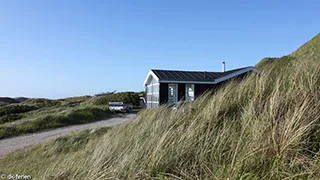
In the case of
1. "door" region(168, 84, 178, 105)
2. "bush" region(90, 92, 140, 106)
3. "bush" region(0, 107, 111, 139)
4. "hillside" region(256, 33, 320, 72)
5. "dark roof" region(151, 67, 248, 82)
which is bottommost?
"bush" region(0, 107, 111, 139)

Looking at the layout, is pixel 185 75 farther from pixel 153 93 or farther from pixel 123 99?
pixel 123 99

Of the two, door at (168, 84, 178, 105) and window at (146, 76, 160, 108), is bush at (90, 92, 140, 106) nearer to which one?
window at (146, 76, 160, 108)

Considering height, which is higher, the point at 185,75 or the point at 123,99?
the point at 185,75

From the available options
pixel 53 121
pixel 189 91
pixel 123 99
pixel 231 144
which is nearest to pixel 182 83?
pixel 189 91

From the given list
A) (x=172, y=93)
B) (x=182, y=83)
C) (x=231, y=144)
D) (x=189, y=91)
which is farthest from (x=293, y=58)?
(x=172, y=93)

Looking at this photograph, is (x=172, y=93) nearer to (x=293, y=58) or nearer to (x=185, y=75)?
(x=185, y=75)

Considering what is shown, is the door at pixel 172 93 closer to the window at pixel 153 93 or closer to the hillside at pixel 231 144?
the window at pixel 153 93

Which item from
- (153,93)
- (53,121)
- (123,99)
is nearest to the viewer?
(53,121)

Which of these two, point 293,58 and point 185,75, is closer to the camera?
point 293,58

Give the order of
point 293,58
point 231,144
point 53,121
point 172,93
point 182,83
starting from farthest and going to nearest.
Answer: point 172,93 < point 182,83 < point 53,121 < point 293,58 < point 231,144

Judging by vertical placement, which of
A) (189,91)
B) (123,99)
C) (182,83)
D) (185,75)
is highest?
(185,75)

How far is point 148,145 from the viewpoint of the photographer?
243 cm

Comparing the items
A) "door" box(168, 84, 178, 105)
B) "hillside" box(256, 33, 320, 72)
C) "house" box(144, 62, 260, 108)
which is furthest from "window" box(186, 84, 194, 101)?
"hillside" box(256, 33, 320, 72)

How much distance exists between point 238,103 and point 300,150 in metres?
1.27
